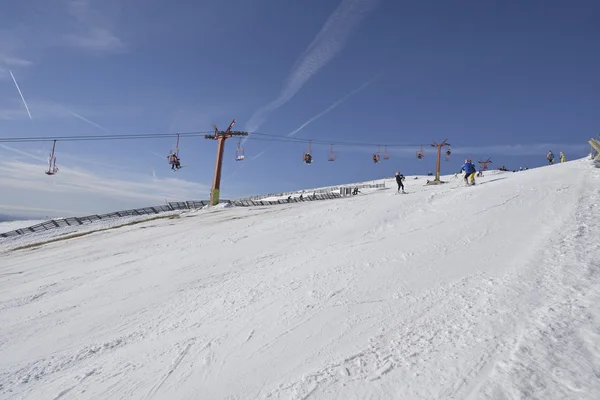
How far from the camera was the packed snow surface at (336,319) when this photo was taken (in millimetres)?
3492

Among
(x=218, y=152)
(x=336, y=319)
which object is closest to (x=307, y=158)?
(x=218, y=152)

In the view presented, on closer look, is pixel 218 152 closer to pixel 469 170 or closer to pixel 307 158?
pixel 307 158

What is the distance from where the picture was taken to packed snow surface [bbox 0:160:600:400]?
3492 mm

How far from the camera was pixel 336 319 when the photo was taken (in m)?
4.95

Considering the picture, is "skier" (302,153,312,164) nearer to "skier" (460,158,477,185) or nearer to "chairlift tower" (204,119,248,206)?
"chairlift tower" (204,119,248,206)

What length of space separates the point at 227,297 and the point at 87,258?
916 cm

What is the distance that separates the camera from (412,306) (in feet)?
16.5

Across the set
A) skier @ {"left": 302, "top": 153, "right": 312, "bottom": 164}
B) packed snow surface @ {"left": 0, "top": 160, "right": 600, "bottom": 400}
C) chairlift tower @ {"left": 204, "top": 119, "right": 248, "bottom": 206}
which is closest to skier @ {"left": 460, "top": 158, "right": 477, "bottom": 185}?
packed snow surface @ {"left": 0, "top": 160, "right": 600, "bottom": 400}

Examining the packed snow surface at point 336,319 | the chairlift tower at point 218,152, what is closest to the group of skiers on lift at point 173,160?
the chairlift tower at point 218,152

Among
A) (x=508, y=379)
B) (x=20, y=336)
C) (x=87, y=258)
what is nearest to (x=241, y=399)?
(x=508, y=379)

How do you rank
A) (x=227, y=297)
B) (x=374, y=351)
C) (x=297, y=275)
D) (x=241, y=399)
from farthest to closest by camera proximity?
(x=297, y=275)
(x=227, y=297)
(x=374, y=351)
(x=241, y=399)

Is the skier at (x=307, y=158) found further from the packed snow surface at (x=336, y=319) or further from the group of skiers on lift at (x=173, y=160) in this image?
the packed snow surface at (x=336, y=319)

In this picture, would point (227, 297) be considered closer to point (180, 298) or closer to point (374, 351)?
point (180, 298)

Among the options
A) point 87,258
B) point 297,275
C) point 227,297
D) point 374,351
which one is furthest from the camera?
point 87,258
